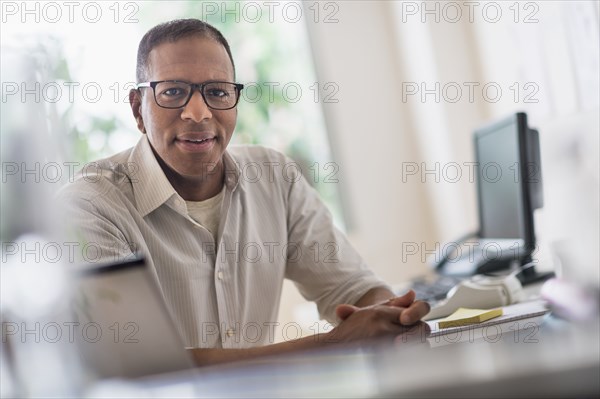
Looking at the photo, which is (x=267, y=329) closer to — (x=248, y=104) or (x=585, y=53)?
(x=585, y=53)

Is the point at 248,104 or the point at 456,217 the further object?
the point at 248,104

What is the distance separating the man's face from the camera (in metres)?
1.63

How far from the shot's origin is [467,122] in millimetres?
3535

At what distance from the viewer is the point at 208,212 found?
1767 millimetres

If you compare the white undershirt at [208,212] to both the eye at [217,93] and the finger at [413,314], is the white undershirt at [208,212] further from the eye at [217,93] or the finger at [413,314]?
the finger at [413,314]

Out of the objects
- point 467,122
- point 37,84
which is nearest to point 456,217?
point 467,122

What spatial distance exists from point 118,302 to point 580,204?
147 cm

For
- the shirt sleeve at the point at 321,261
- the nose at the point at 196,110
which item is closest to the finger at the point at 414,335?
the shirt sleeve at the point at 321,261

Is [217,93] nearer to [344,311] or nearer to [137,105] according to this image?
[137,105]

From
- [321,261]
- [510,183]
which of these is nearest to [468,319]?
[321,261]

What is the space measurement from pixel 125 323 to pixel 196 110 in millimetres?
711

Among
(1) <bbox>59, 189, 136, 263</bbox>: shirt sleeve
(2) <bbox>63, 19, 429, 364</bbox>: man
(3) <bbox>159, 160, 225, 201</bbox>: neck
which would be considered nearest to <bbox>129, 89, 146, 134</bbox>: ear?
(2) <bbox>63, 19, 429, 364</bbox>: man

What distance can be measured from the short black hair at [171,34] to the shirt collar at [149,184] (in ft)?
0.56

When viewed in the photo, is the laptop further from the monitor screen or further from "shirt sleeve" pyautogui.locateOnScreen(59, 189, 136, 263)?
the monitor screen
